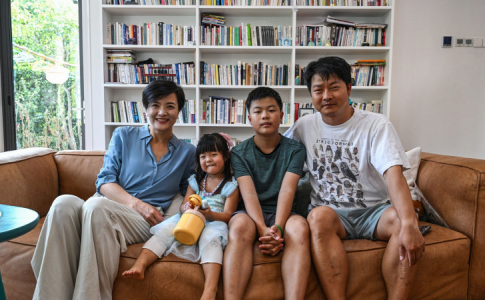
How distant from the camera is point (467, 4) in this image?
10.4ft

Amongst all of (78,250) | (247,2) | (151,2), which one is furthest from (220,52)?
(78,250)

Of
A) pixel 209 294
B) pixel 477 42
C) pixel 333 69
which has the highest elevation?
pixel 477 42

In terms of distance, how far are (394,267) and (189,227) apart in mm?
772

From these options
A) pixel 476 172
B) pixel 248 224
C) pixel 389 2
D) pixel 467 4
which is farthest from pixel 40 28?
pixel 467 4

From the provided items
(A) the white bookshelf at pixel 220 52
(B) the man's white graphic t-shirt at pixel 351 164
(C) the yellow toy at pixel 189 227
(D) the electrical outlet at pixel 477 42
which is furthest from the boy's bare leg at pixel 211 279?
(D) the electrical outlet at pixel 477 42

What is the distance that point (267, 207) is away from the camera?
150 cm

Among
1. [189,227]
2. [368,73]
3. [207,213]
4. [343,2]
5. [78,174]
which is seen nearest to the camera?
[189,227]

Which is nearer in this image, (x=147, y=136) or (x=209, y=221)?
(x=209, y=221)

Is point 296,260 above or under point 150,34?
under

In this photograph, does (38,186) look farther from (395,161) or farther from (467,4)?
(467,4)

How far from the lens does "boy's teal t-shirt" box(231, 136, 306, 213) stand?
58.9 inches

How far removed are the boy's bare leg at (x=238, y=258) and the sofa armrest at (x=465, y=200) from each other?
35.3 inches

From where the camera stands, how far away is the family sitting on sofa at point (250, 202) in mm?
1154

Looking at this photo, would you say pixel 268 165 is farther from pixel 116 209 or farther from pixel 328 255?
pixel 116 209
